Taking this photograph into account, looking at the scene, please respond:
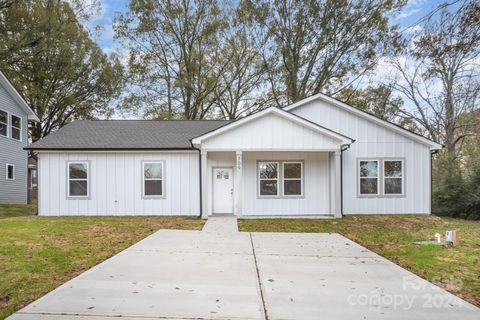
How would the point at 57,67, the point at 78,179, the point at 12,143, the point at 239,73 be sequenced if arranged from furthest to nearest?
the point at 239,73
the point at 57,67
the point at 12,143
the point at 78,179

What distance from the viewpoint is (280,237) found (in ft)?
29.1

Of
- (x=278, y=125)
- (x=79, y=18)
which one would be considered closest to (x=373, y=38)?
(x=278, y=125)

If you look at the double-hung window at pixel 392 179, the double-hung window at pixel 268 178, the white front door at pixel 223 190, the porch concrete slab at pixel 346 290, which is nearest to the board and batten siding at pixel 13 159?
the white front door at pixel 223 190

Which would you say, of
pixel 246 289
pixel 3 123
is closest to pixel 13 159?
pixel 3 123

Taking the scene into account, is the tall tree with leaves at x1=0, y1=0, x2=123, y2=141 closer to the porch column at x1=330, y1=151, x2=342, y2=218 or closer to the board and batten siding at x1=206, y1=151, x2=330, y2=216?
the board and batten siding at x1=206, y1=151, x2=330, y2=216

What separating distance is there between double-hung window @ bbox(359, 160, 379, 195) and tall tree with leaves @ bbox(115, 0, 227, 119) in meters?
16.2

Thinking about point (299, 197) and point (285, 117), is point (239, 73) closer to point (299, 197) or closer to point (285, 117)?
point (285, 117)

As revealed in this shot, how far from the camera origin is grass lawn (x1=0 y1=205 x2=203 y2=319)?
4535mm

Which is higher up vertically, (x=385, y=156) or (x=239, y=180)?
(x=385, y=156)

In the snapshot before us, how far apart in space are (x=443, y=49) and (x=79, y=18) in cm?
2860

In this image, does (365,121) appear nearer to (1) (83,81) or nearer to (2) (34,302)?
(2) (34,302)

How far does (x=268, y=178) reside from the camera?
13.9 meters

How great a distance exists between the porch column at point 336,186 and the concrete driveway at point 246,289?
583 cm

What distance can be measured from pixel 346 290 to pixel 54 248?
6.09m
